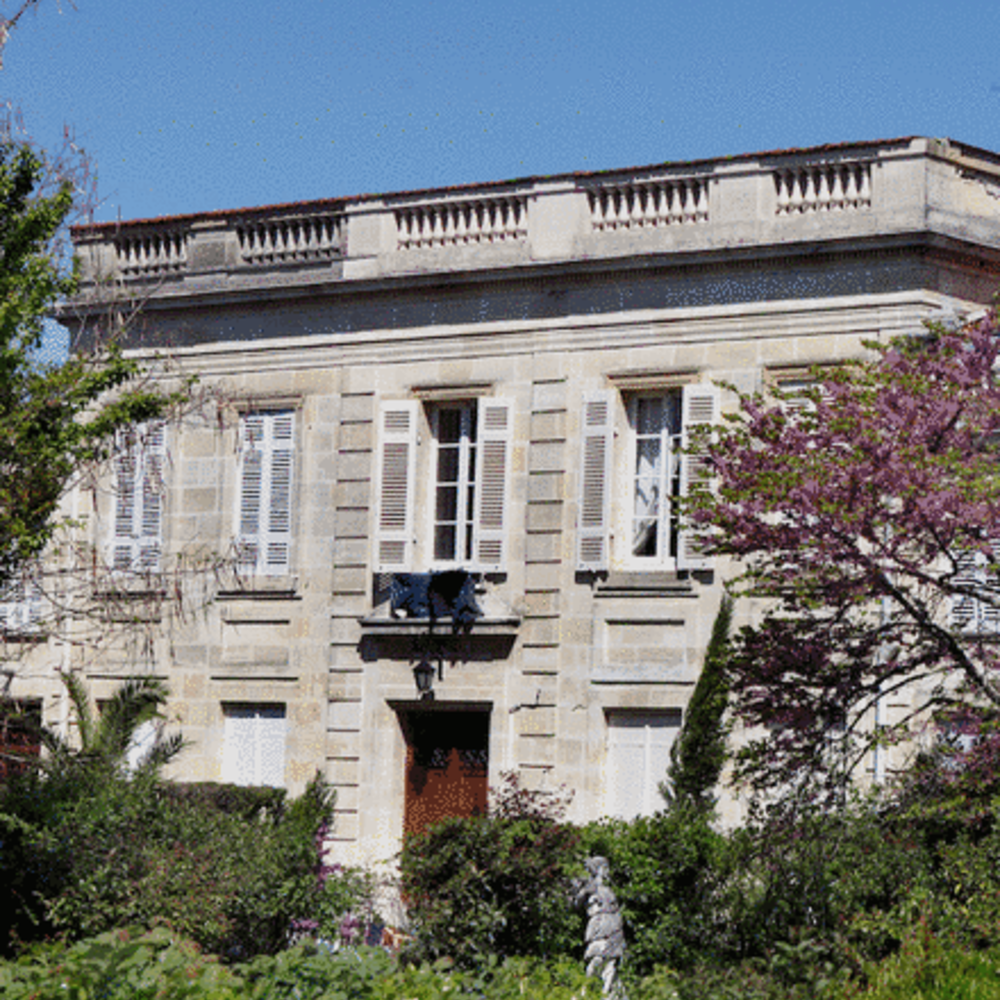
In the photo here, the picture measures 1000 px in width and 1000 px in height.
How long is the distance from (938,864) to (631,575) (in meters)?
8.15

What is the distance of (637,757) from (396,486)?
4172mm

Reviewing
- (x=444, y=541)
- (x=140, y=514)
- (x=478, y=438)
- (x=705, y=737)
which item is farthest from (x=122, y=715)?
(x=705, y=737)

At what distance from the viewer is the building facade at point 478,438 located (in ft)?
74.7

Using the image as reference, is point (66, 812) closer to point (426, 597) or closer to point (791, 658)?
point (791, 658)

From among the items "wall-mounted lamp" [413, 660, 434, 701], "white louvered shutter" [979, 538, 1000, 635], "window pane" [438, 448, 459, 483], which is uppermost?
"window pane" [438, 448, 459, 483]

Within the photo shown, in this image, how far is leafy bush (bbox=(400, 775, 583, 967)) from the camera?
15969 mm

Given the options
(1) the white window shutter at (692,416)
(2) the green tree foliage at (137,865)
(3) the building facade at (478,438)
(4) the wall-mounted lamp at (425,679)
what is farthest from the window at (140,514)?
(2) the green tree foliage at (137,865)

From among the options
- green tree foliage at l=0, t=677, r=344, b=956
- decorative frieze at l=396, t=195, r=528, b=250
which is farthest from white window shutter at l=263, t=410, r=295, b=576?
green tree foliage at l=0, t=677, r=344, b=956

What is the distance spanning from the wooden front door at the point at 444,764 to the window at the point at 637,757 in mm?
1579

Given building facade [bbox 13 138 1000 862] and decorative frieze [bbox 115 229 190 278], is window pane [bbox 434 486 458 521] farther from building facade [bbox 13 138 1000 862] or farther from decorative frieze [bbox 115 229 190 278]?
decorative frieze [bbox 115 229 190 278]

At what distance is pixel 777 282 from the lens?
2292 centimetres

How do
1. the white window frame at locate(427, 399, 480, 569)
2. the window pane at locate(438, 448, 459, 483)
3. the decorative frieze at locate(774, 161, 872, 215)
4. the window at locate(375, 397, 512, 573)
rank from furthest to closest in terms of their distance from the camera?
the window pane at locate(438, 448, 459, 483) < the white window frame at locate(427, 399, 480, 569) < the window at locate(375, 397, 512, 573) < the decorative frieze at locate(774, 161, 872, 215)

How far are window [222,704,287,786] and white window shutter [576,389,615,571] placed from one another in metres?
4.27

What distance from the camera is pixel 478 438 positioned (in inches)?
952
